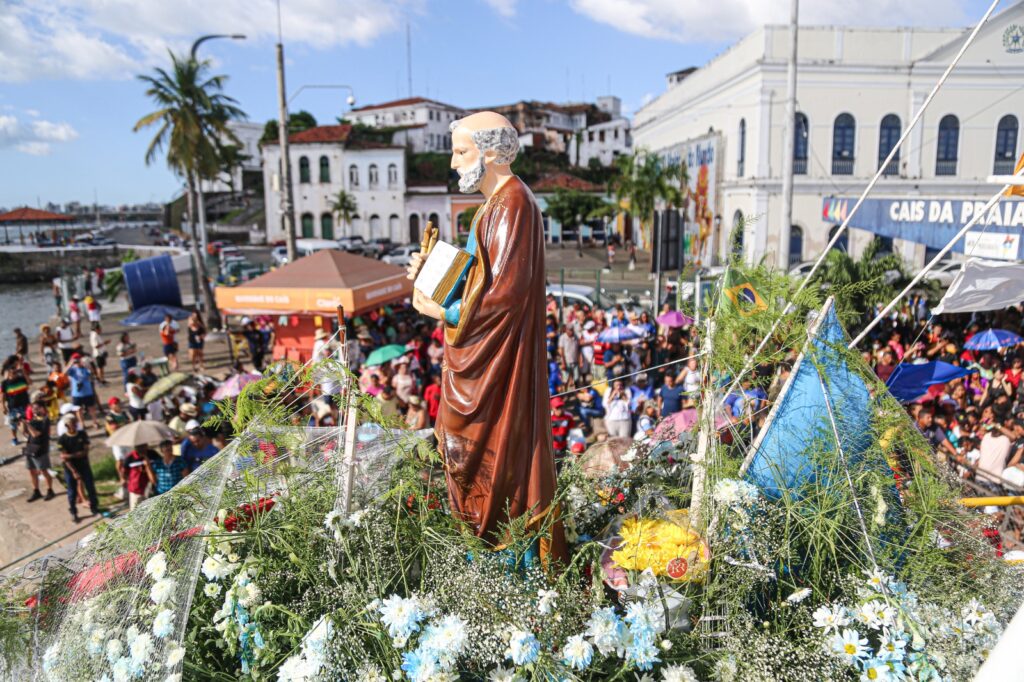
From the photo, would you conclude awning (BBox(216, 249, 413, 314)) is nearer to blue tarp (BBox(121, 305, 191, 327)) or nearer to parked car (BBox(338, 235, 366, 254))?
blue tarp (BBox(121, 305, 191, 327))

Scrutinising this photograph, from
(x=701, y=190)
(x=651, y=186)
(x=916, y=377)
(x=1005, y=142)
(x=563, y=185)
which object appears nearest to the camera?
(x=916, y=377)

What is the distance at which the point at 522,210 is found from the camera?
352 cm

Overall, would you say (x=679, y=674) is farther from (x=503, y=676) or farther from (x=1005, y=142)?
(x=1005, y=142)

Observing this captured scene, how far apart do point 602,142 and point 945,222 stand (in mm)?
63642

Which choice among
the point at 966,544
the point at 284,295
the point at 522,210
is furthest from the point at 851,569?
the point at 284,295

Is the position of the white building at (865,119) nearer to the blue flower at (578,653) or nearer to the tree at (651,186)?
the tree at (651,186)

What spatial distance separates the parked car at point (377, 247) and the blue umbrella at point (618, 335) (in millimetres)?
29419

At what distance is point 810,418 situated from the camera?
376 cm

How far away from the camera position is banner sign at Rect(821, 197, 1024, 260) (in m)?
9.79

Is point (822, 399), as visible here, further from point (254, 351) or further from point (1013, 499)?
point (254, 351)

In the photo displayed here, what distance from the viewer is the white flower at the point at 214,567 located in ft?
11.2

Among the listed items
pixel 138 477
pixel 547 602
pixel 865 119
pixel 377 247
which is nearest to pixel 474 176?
Answer: pixel 547 602

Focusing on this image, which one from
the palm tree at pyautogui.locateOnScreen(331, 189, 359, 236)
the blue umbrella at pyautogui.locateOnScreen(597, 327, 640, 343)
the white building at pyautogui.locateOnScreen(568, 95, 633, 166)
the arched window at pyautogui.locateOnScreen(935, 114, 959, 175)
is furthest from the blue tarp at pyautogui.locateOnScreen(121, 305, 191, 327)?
the white building at pyautogui.locateOnScreen(568, 95, 633, 166)

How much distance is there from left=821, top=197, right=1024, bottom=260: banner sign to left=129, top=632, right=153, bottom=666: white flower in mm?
9007
